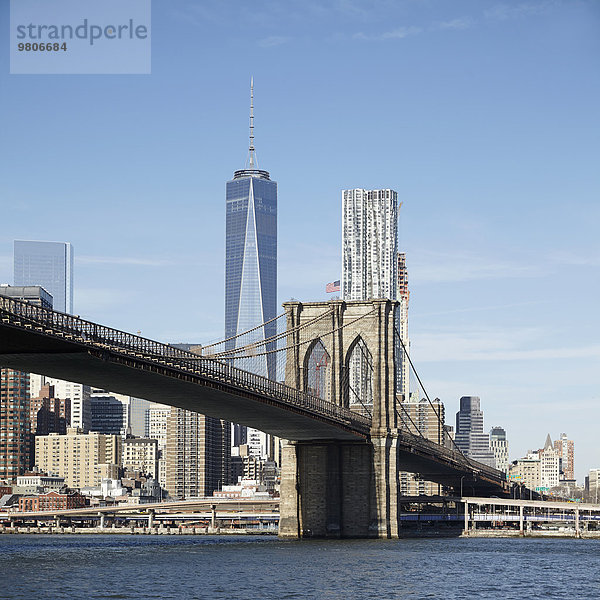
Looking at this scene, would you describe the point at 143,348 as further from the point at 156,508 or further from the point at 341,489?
the point at 156,508

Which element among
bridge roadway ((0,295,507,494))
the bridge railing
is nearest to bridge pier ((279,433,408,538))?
bridge roadway ((0,295,507,494))

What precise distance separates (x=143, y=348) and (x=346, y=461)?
1195 inches

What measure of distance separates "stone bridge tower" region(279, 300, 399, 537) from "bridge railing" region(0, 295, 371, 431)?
7.60 feet

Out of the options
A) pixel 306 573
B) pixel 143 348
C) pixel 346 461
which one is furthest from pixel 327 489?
pixel 306 573

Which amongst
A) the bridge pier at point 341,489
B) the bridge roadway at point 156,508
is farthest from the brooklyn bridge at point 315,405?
the bridge roadway at point 156,508

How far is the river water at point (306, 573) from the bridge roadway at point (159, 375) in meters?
9.10

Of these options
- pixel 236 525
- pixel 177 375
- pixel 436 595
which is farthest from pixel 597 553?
pixel 236 525

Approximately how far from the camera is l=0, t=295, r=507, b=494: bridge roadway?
6794cm

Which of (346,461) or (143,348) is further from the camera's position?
(346,461)

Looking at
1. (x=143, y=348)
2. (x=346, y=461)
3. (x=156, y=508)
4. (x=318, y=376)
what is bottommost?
(x=156, y=508)

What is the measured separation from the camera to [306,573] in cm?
6731

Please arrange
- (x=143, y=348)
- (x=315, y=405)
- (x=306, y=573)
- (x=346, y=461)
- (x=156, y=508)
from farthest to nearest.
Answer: (x=156, y=508)
(x=346, y=461)
(x=315, y=405)
(x=143, y=348)
(x=306, y=573)

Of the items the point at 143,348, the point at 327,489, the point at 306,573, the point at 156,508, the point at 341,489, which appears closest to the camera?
the point at 306,573

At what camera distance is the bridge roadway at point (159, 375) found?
6794cm
